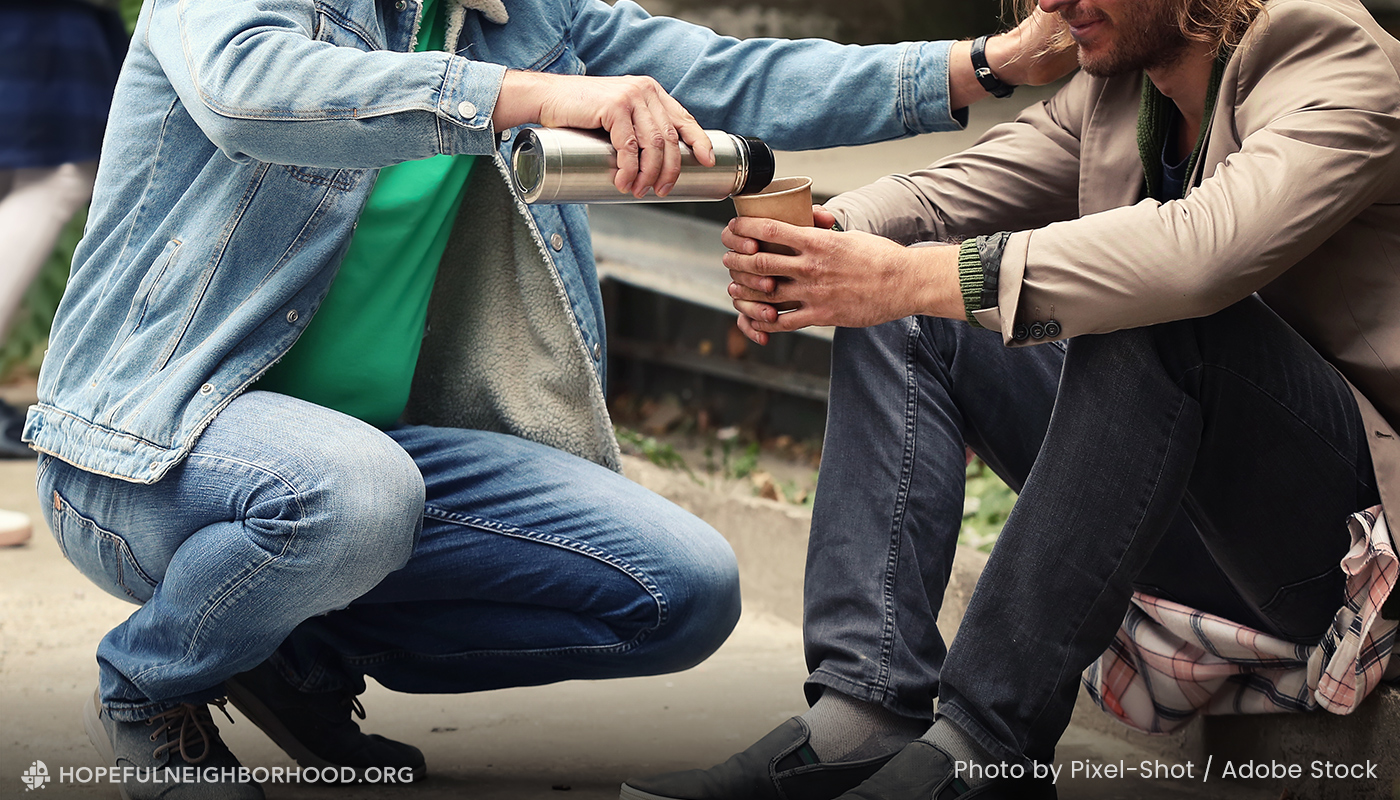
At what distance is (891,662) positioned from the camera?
5.43 feet

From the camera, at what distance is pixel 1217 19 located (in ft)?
5.48

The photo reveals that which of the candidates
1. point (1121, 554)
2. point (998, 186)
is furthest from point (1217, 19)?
point (1121, 554)

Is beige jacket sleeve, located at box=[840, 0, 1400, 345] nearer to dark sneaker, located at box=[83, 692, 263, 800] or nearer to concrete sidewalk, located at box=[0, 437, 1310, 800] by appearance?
concrete sidewalk, located at box=[0, 437, 1310, 800]

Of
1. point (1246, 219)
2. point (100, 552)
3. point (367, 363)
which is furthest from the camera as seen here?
point (367, 363)

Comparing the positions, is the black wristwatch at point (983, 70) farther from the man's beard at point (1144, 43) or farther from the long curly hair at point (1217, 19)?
the long curly hair at point (1217, 19)

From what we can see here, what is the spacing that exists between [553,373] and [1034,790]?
0.95m

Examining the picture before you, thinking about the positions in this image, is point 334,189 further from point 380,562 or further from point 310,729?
point 310,729

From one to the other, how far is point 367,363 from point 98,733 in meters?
0.63

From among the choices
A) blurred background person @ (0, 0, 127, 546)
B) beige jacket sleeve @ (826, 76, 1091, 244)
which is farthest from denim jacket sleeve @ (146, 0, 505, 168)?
blurred background person @ (0, 0, 127, 546)

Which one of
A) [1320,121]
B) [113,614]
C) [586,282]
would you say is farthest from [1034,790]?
[113,614]

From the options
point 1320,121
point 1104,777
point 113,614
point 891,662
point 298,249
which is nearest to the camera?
point 1320,121

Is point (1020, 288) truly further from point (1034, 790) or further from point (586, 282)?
point (586, 282)

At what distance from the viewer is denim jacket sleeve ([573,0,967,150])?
2043 millimetres

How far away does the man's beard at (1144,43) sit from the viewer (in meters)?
1.71
